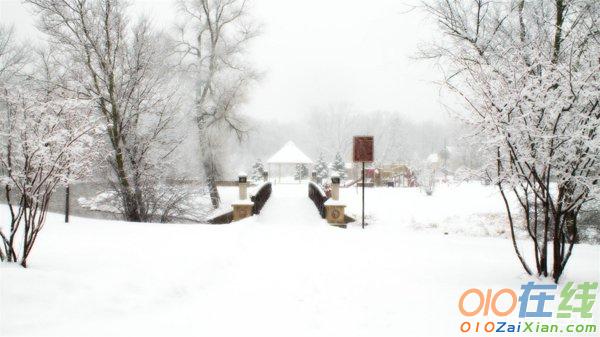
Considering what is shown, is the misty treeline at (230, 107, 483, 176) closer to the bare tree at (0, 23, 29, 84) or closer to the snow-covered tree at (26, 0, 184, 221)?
the bare tree at (0, 23, 29, 84)

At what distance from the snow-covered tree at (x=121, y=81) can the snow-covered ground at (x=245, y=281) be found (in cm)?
452

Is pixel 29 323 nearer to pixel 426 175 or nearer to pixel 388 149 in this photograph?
pixel 426 175

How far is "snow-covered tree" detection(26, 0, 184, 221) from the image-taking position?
13.0 metres

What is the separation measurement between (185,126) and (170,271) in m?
12.1

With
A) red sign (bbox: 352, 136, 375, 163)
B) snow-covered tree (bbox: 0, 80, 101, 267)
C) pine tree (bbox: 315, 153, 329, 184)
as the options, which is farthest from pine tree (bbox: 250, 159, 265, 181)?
snow-covered tree (bbox: 0, 80, 101, 267)

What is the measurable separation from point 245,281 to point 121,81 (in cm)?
1104

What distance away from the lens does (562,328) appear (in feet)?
11.7

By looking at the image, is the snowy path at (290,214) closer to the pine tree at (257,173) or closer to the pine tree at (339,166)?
the pine tree at (257,173)

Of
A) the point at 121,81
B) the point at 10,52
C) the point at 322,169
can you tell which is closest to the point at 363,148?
the point at 121,81

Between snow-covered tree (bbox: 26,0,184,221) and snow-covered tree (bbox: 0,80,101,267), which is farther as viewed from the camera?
snow-covered tree (bbox: 26,0,184,221)

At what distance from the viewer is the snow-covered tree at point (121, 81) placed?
13.0m

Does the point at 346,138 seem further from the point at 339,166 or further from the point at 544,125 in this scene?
the point at 544,125

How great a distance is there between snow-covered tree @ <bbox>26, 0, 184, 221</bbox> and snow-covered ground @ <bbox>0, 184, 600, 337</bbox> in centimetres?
452

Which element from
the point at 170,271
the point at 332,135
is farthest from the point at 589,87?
the point at 332,135
